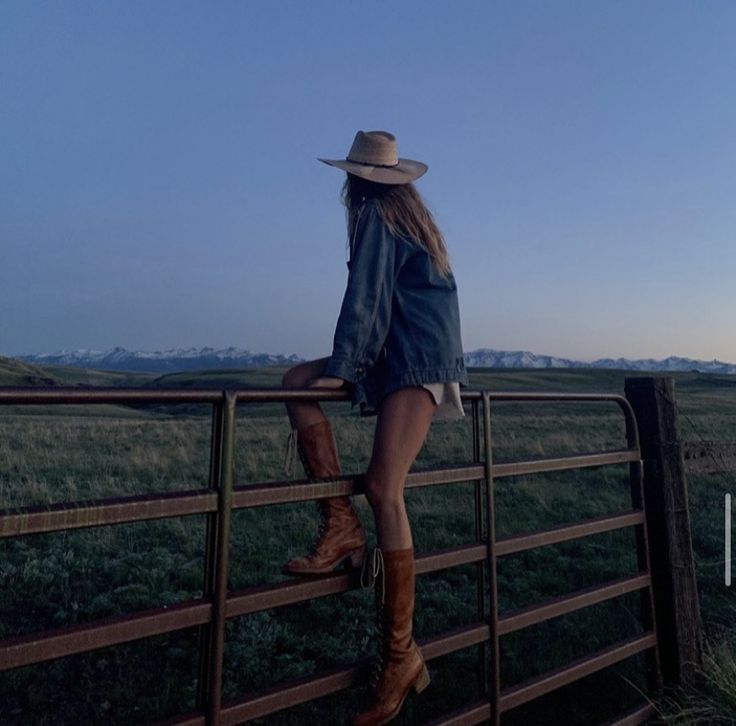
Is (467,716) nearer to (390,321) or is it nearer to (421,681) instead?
(421,681)

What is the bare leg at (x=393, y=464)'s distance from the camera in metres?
2.63

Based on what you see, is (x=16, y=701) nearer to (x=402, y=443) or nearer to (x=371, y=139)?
(x=402, y=443)

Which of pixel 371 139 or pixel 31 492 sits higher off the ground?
pixel 371 139

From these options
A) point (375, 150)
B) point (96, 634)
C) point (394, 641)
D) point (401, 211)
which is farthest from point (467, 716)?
point (375, 150)

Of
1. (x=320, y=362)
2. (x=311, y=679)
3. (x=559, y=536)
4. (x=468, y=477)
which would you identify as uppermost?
(x=320, y=362)

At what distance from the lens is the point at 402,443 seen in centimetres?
266

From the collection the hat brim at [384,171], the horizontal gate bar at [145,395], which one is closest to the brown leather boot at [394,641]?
the horizontal gate bar at [145,395]

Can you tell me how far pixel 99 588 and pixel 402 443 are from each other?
408 cm

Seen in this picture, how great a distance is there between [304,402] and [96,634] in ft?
3.34

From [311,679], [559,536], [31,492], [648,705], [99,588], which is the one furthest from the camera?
Result: [31,492]

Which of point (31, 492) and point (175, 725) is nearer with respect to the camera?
point (175, 725)

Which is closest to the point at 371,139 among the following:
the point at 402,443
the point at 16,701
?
the point at 402,443

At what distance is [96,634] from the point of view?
198cm

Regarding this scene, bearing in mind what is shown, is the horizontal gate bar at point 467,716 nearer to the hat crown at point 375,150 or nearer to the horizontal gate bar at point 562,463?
the horizontal gate bar at point 562,463
